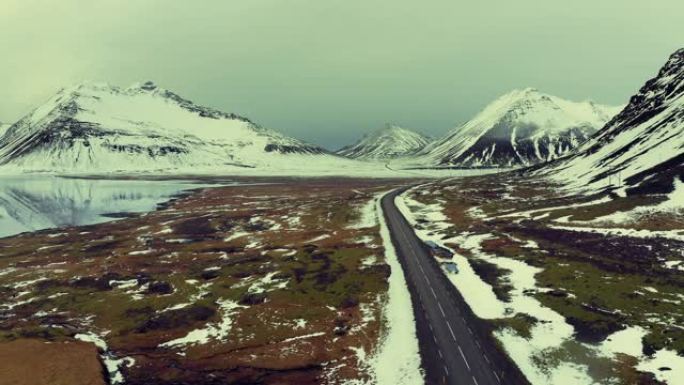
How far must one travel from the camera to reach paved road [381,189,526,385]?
55.2 m

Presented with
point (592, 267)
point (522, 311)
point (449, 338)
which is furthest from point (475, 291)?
point (592, 267)

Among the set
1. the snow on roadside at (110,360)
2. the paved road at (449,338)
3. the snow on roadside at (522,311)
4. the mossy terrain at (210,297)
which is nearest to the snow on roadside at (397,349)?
the paved road at (449,338)

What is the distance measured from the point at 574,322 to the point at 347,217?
107251mm

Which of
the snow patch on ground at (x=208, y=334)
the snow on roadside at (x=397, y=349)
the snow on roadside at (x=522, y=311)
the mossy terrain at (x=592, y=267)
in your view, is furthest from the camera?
the snow patch on ground at (x=208, y=334)

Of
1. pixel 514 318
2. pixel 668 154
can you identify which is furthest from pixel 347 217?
pixel 668 154

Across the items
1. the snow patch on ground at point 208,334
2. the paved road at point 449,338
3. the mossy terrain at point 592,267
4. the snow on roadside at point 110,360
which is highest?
the mossy terrain at point 592,267

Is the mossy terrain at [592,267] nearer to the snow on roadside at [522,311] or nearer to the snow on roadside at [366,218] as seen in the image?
the snow on roadside at [522,311]

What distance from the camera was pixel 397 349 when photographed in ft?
208

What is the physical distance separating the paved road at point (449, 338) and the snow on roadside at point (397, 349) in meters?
1.13

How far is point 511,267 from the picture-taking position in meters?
99.6

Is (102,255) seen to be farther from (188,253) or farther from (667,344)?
(667,344)

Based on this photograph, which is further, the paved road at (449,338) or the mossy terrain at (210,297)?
the mossy terrain at (210,297)

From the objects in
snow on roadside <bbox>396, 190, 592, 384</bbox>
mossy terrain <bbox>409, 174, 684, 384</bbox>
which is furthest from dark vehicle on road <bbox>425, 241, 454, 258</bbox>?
mossy terrain <bbox>409, 174, 684, 384</bbox>

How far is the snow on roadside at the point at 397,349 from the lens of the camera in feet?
185
